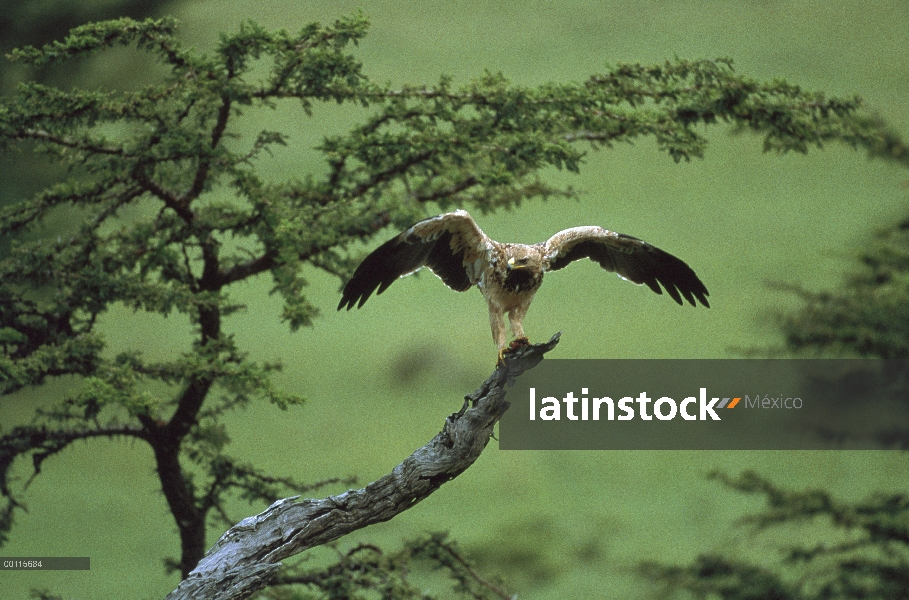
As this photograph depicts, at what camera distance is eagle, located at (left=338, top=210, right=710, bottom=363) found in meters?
5.09

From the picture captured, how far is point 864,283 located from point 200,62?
6.25 m

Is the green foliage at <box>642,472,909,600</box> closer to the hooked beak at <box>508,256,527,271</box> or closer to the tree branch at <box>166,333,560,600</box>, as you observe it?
the hooked beak at <box>508,256,527,271</box>

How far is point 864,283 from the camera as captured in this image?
9.78m

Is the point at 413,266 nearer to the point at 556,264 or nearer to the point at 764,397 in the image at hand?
the point at 556,264

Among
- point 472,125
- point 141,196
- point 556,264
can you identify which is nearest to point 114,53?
point 141,196

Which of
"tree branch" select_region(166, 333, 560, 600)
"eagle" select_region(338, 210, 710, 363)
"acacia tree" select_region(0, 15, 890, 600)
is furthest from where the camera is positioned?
"acacia tree" select_region(0, 15, 890, 600)

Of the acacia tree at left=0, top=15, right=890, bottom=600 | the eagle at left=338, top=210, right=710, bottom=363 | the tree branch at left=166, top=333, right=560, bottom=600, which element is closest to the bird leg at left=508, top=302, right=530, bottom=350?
the eagle at left=338, top=210, right=710, bottom=363

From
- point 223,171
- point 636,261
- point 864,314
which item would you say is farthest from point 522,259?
point 864,314

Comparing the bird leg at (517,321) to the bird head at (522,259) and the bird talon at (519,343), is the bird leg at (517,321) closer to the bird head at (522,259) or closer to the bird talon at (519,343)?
the bird talon at (519,343)

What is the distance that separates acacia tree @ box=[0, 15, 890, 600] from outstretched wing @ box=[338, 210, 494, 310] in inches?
73.7

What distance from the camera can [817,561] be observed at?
9727 mm

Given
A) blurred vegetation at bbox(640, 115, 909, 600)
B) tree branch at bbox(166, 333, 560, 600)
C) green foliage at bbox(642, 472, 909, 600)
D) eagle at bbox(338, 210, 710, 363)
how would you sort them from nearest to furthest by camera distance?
tree branch at bbox(166, 333, 560, 600) → eagle at bbox(338, 210, 710, 363) → blurred vegetation at bbox(640, 115, 909, 600) → green foliage at bbox(642, 472, 909, 600)

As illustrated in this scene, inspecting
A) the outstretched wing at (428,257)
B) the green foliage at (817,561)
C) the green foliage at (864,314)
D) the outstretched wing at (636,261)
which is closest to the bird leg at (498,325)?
the outstretched wing at (428,257)

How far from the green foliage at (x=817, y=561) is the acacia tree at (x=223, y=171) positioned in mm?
3379
